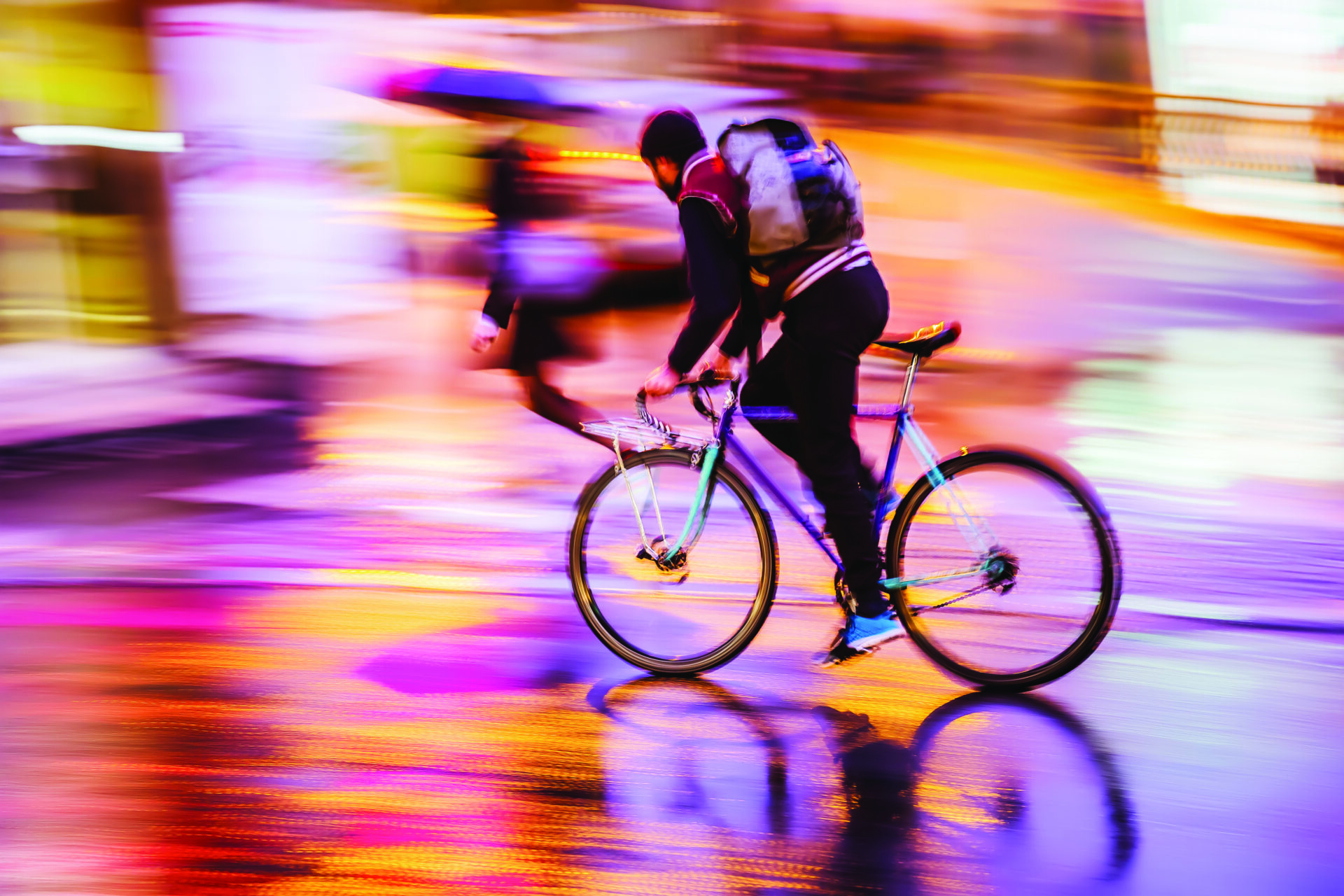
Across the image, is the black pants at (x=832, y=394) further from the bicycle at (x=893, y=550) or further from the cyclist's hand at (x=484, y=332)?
the cyclist's hand at (x=484, y=332)

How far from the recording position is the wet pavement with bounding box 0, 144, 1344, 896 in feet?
9.73

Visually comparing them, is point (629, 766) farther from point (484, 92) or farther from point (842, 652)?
point (484, 92)

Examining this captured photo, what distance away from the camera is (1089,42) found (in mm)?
11195

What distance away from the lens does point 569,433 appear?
712 cm

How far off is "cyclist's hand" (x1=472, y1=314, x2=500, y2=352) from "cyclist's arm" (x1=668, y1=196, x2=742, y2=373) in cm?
200

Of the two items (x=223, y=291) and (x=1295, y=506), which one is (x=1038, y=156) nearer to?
(x=1295, y=506)

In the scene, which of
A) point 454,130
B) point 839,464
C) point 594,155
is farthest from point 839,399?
point 454,130

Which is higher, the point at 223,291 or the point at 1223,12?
the point at 1223,12

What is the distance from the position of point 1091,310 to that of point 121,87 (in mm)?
8336

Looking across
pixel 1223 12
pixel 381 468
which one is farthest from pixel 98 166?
pixel 1223 12

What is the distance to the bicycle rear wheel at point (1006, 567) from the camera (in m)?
3.55

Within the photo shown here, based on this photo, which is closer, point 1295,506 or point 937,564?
point 937,564

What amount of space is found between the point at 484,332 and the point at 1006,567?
2.72m

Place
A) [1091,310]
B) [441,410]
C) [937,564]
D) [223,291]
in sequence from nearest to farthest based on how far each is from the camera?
[937,564] < [441,410] < [1091,310] < [223,291]
